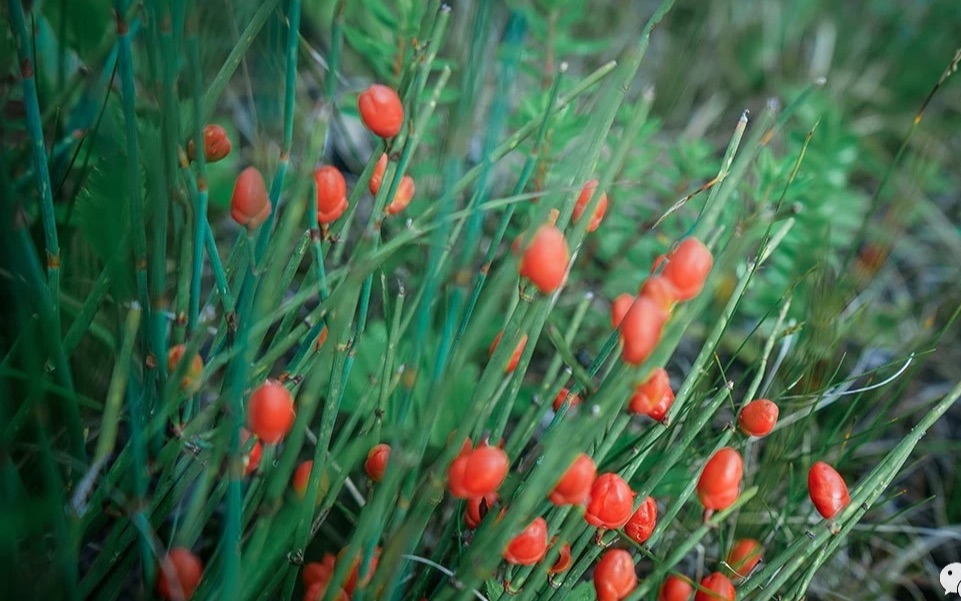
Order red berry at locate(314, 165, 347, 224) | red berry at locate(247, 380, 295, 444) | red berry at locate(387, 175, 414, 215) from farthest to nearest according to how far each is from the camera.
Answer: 1. red berry at locate(387, 175, 414, 215)
2. red berry at locate(314, 165, 347, 224)
3. red berry at locate(247, 380, 295, 444)

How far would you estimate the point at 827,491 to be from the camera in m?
0.67

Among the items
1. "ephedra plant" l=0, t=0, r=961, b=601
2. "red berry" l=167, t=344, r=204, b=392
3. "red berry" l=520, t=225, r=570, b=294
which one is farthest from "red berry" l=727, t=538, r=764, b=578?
"red berry" l=167, t=344, r=204, b=392

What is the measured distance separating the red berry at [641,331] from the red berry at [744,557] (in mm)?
322

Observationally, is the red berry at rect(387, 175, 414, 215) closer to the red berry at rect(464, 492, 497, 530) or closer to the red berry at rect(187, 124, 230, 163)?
the red berry at rect(187, 124, 230, 163)

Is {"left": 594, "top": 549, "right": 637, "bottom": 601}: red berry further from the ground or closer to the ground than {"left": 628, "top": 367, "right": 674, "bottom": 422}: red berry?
closer to the ground

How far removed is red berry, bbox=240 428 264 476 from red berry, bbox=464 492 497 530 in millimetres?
171

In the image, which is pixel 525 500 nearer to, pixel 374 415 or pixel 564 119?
pixel 374 415

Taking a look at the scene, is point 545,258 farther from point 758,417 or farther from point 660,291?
point 758,417

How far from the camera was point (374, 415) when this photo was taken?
28.2 inches

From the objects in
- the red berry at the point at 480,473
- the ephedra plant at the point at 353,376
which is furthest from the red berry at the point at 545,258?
the red berry at the point at 480,473

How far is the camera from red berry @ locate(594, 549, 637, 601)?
24.3 inches

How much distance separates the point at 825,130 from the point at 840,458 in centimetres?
52

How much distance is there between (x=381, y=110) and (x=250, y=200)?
0.11m

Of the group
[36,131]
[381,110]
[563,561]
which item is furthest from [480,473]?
[36,131]
